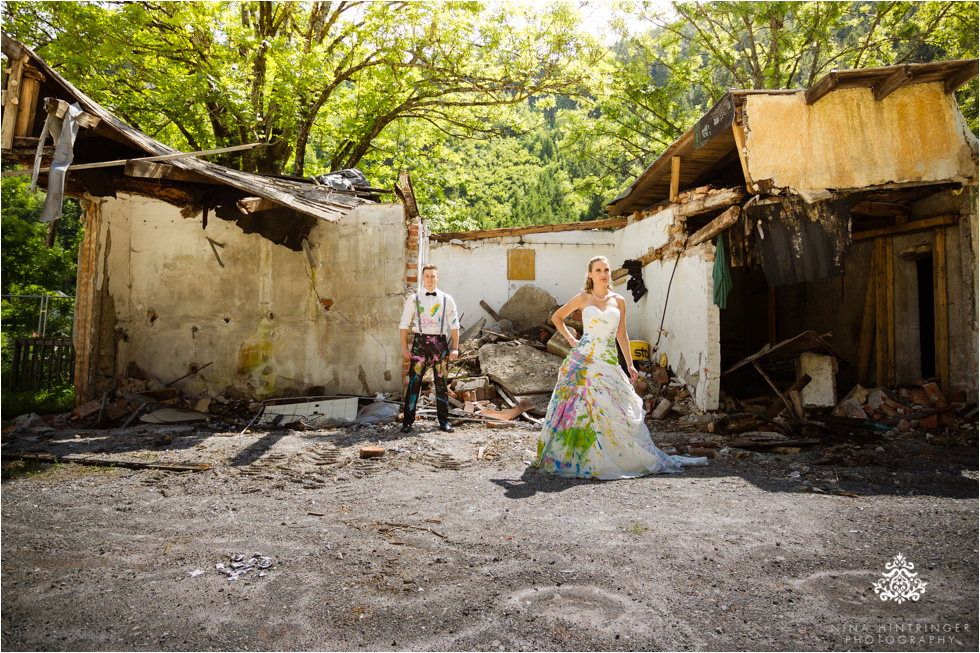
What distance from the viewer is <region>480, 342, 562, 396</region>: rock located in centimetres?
913

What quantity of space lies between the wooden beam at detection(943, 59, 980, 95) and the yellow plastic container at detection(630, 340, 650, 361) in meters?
5.52

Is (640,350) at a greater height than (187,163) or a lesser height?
lesser

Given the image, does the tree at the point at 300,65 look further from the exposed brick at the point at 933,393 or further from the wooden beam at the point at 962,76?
the exposed brick at the point at 933,393

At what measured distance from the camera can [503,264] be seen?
1316 centimetres

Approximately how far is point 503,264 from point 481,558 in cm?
1049

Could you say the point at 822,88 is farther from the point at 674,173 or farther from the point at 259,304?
the point at 259,304

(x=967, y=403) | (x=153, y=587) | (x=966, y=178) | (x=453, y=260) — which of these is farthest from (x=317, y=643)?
(x=453, y=260)

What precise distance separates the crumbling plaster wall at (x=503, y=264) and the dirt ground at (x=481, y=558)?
26.2 feet

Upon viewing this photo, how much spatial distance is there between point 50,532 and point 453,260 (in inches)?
403

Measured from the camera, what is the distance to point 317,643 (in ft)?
7.24

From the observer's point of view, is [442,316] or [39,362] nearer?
[442,316]

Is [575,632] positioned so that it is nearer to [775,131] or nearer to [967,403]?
[775,131]

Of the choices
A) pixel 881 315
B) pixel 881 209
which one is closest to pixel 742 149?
pixel 881 209

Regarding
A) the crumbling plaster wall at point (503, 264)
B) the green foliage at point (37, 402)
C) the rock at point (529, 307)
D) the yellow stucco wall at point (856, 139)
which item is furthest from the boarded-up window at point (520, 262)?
the green foliage at point (37, 402)
